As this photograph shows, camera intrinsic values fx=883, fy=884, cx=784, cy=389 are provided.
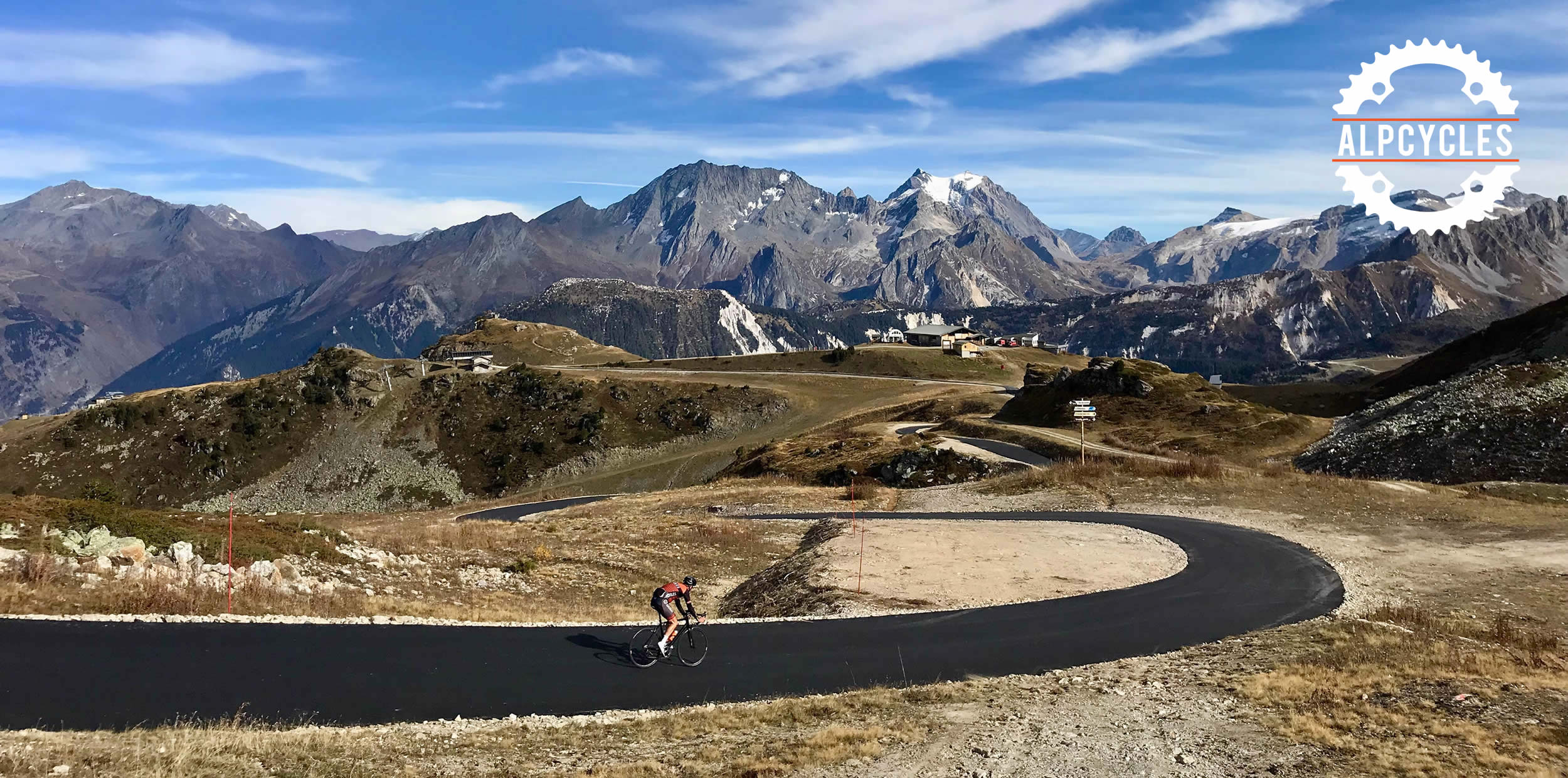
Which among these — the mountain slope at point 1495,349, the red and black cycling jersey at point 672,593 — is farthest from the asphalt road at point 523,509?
the mountain slope at point 1495,349

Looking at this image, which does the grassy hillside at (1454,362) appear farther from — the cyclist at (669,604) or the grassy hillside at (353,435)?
the cyclist at (669,604)

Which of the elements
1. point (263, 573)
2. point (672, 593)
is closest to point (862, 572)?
point (672, 593)

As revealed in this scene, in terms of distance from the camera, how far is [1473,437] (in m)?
60.3

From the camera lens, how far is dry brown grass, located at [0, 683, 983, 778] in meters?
14.1

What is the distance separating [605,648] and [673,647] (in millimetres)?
1779

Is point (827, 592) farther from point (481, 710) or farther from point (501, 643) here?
point (481, 710)

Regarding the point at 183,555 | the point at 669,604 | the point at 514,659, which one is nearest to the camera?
the point at 514,659

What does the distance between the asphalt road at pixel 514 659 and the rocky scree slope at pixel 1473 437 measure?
3785cm

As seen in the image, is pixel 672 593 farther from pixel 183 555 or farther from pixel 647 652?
pixel 183 555

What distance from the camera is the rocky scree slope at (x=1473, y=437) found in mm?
56469

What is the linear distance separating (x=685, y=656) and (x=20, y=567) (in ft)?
61.6

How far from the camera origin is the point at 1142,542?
1594 inches

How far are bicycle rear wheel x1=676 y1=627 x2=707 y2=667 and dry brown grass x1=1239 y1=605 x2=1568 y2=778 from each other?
12731mm

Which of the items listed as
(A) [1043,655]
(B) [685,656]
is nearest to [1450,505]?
(A) [1043,655]
